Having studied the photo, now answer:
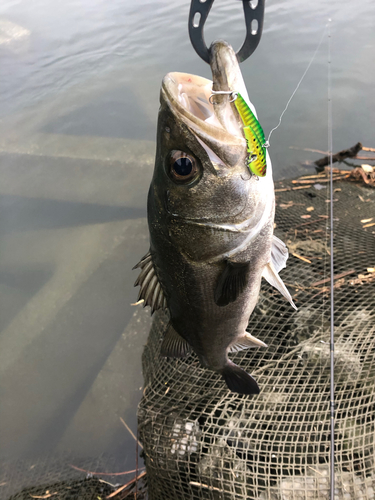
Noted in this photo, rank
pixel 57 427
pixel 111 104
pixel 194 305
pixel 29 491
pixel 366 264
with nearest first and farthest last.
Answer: pixel 194 305 → pixel 29 491 → pixel 366 264 → pixel 57 427 → pixel 111 104

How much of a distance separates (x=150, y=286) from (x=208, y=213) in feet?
2.19

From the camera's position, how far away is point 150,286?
1.85 meters

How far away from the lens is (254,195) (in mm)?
1409

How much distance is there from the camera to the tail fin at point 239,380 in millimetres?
1907

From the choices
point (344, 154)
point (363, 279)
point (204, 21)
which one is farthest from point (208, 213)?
point (344, 154)

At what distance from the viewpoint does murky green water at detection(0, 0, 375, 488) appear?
391 cm

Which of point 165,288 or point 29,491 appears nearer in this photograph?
point 165,288

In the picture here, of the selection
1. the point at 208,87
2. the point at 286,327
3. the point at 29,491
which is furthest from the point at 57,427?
the point at 208,87

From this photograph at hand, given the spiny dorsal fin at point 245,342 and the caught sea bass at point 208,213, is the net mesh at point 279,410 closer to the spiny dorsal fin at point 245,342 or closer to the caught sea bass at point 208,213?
the spiny dorsal fin at point 245,342

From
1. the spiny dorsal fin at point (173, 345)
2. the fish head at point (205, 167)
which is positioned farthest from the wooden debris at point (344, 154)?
the spiny dorsal fin at point (173, 345)

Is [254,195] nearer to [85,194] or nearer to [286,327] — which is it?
[286,327]

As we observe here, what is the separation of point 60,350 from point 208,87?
4.01 metres

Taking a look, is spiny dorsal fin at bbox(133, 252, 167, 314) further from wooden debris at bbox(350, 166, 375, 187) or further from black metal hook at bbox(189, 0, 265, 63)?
wooden debris at bbox(350, 166, 375, 187)

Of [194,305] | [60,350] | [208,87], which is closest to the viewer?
[208,87]
